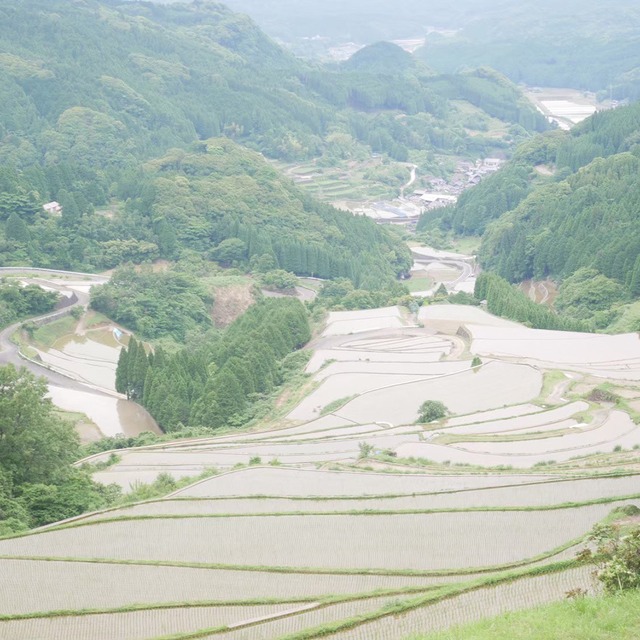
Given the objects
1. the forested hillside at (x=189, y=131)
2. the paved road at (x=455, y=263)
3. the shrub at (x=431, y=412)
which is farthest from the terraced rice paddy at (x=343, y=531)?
the paved road at (x=455, y=263)

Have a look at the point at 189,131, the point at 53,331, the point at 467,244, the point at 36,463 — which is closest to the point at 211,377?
the point at 53,331

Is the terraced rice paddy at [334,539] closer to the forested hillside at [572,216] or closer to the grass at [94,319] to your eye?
the forested hillside at [572,216]

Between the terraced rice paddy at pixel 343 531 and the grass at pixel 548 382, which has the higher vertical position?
the terraced rice paddy at pixel 343 531

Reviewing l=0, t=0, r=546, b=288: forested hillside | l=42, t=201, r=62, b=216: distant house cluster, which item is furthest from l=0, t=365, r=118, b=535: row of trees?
l=42, t=201, r=62, b=216: distant house cluster

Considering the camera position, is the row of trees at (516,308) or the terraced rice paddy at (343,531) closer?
the terraced rice paddy at (343,531)

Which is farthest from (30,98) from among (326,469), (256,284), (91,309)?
(326,469)

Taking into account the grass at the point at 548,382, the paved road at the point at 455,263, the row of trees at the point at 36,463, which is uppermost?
the row of trees at the point at 36,463

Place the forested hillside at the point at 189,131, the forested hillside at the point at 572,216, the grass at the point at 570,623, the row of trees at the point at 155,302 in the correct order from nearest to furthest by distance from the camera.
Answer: the grass at the point at 570,623, the row of trees at the point at 155,302, the forested hillside at the point at 572,216, the forested hillside at the point at 189,131
